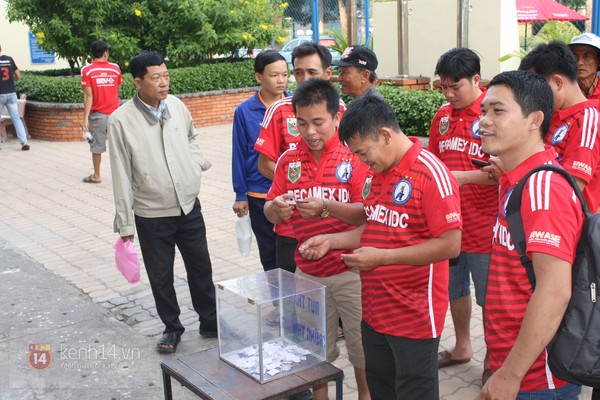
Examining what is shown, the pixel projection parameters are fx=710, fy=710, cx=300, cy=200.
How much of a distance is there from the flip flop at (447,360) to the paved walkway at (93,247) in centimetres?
4

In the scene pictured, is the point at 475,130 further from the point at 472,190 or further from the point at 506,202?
the point at 506,202

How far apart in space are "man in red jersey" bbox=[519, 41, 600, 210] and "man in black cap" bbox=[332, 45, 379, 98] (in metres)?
1.19

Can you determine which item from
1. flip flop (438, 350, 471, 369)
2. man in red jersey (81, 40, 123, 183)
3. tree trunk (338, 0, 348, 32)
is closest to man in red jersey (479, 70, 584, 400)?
flip flop (438, 350, 471, 369)

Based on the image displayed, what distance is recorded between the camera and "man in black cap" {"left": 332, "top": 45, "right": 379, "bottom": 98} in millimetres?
4539

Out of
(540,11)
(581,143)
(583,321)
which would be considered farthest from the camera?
(540,11)

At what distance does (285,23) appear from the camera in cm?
1792

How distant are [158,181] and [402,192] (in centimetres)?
227

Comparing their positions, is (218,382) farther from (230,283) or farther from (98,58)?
(98,58)

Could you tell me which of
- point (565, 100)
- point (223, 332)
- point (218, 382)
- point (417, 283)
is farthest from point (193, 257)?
point (565, 100)

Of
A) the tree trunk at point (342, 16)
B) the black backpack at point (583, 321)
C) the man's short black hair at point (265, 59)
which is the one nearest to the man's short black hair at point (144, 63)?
the man's short black hair at point (265, 59)

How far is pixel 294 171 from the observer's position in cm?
380

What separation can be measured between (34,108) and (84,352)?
1081cm

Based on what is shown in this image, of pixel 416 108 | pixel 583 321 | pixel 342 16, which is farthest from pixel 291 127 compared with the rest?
pixel 342 16

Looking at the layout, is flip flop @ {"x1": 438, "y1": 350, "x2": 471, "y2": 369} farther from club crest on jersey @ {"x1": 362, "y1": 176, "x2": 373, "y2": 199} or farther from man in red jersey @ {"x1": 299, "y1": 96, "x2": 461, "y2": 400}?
club crest on jersey @ {"x1": 362, "y1": 176, "x2": 373, "y2": 199}
